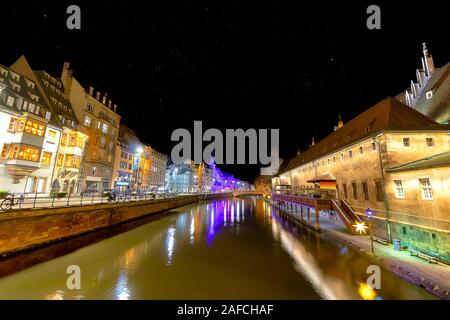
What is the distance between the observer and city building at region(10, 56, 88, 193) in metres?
27.3

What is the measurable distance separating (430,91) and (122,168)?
5835cm

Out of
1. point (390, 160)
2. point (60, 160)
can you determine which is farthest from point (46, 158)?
point (390, 160)

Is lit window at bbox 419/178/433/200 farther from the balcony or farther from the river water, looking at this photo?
the balcony

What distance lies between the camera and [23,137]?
21203 millimetres

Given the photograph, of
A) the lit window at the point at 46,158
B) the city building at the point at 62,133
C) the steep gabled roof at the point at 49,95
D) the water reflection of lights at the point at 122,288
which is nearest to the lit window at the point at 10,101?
the steep gabled roof at the point at 49,95

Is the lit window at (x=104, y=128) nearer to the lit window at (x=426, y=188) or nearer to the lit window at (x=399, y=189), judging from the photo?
the lit window at (x=399, y=189)

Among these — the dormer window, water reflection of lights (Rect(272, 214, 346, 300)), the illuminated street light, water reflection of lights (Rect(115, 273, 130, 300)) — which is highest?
the dormer window

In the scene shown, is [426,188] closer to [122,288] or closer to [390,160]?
[390,160]

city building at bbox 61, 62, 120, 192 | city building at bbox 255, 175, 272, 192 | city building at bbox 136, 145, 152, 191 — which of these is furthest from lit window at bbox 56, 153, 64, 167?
city building at bbox 255, 175, 272, 192

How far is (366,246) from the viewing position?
14867 millimetres

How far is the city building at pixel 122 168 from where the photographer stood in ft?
142

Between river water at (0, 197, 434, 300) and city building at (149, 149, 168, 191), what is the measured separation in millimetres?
46354
